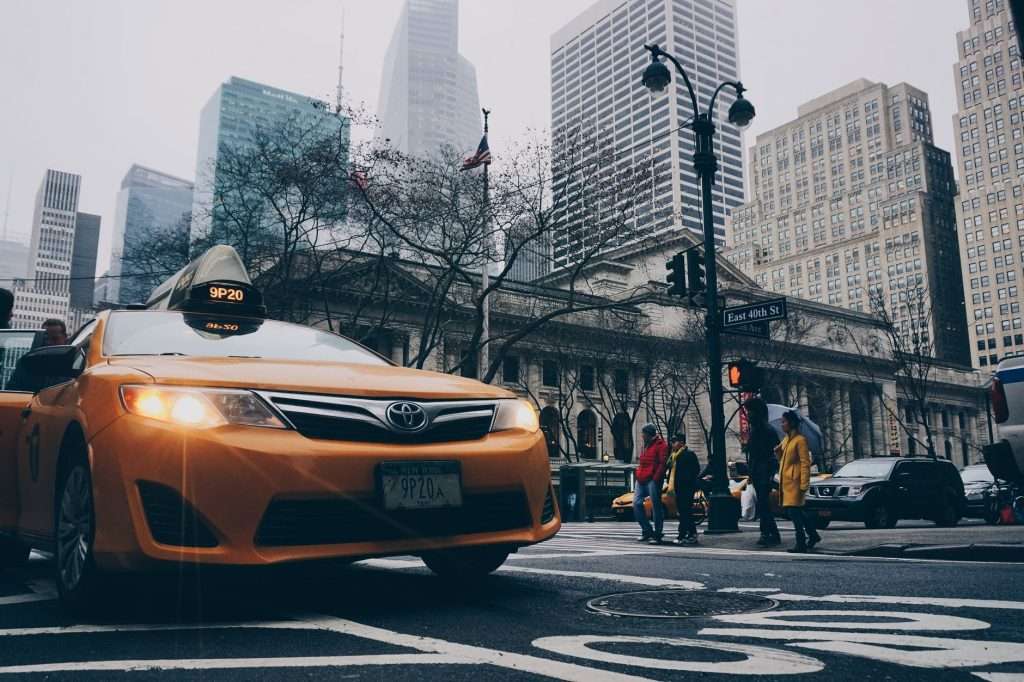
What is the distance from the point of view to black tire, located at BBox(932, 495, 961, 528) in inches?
687

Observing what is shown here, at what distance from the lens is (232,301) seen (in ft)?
19.3

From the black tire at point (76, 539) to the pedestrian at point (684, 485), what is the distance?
26.6 ft

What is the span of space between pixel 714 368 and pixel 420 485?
10.3 metres

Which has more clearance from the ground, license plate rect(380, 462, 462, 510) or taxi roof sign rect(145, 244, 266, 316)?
taxi roof sign rect(145, 244, 266, 316)

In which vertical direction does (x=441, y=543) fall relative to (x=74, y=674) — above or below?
above

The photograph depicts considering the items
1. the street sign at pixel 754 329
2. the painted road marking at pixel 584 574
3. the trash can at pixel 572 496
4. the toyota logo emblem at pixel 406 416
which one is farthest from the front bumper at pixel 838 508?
the trash can at pixel 572 496

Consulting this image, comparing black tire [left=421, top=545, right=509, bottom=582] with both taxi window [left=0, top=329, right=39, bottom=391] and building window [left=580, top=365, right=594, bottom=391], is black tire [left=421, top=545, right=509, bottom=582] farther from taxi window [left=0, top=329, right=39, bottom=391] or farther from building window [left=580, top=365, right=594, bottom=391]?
building window [left=580, top=365, right=594, bottom=391]

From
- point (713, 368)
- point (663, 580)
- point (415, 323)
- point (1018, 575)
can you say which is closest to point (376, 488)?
point (663, 580)

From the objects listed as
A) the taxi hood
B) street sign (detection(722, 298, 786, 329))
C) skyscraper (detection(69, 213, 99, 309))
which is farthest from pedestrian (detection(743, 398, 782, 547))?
skyscraper (detection(69, 213, 99, 309))

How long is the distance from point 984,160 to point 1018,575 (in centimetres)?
12581

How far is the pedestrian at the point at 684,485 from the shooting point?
11250 millimetres

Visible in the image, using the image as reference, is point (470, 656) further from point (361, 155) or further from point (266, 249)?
point (266, 249)

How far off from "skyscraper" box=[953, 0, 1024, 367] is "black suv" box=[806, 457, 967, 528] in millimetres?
104583

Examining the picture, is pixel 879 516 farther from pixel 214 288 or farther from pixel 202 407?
pixel 202 407
